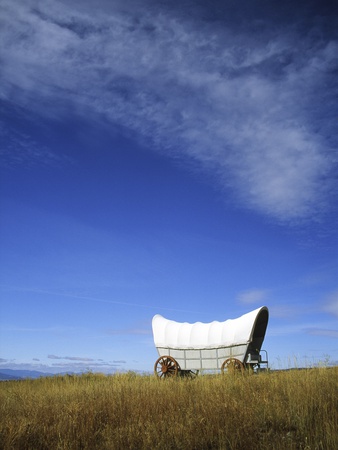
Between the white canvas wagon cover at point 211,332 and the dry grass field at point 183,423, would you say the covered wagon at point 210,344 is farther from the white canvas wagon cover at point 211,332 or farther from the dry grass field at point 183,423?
the dry grass field at point 183,423

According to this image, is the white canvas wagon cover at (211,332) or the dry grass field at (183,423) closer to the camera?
the dry grass field at (183,423)

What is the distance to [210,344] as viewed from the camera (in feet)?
52.1

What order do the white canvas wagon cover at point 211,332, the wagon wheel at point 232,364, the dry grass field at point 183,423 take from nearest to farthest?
the dry grass field at point 183,423 → the wagon wheel at point 232,364 → the white canvas wagon cover at point 211,332

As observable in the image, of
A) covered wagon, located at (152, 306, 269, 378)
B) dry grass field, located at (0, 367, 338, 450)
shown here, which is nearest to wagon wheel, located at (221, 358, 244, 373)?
covered wagon, located at (152, 306, 269, 378)

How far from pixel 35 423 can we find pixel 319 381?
5576 millimetres

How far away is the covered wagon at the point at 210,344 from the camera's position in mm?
15188

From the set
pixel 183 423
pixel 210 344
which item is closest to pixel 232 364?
pixel 210 344

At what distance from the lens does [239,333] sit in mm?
15312

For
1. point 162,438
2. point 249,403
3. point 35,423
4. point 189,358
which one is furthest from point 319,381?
point 189,358

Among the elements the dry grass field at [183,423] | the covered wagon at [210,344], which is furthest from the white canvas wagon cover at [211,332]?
the dry grass field at [183,423]

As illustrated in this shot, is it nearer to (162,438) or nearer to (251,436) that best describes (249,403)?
(251,436)

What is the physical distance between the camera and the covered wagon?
1519 cm

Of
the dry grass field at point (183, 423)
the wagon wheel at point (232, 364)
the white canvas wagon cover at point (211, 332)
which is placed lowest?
the dry grass field at point (183, 423)

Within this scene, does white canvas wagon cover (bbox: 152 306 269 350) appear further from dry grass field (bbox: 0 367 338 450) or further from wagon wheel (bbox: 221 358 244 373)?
dry grass field (bbox: 0 367 338 450)
